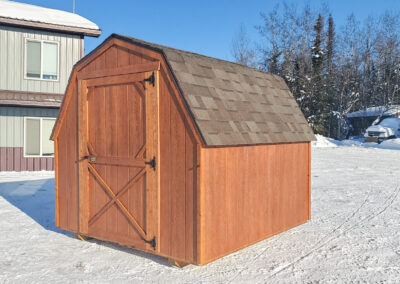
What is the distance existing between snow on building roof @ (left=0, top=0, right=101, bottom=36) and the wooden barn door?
8819 mm

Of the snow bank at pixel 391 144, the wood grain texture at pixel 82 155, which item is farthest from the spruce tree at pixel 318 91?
the wood grain texture at pixel 82 155

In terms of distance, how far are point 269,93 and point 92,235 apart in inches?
144

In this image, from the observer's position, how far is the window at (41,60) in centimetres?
1375

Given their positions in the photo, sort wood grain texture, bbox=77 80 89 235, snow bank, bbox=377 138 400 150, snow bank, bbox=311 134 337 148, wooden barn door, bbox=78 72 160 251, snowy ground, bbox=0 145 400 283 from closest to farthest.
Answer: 1. snowy ground, bbox=0 145 400 283
2. wooden barn door, bbox=78 72 160 251
3. wood grain texture, bbox=77 80 89 235
4. snow bank, bbox=377 138 400 150
5. snow bank, bbox=311 134 337 148

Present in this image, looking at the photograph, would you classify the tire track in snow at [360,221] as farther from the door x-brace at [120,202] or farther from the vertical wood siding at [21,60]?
the vertical wood siding at [21,60]

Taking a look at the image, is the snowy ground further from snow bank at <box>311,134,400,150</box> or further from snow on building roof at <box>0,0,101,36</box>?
snow bank at <box>311,134,400,150</box>

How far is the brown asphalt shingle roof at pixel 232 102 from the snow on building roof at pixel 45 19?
9318 millimetres

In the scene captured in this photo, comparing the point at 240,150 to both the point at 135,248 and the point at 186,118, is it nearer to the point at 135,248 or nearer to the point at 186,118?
the point at 186,118

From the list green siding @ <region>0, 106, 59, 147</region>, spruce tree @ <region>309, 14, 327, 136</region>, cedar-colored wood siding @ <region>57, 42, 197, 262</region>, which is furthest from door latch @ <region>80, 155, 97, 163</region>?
spruce tree @ <region>309, 14, 327, 136</region>

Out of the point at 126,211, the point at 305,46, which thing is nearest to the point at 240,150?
the point at 126,211

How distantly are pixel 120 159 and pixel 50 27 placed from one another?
997 cm

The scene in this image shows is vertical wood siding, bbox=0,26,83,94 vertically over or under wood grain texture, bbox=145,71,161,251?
over

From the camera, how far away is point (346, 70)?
3616 centimetres

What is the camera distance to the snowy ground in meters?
4.64
